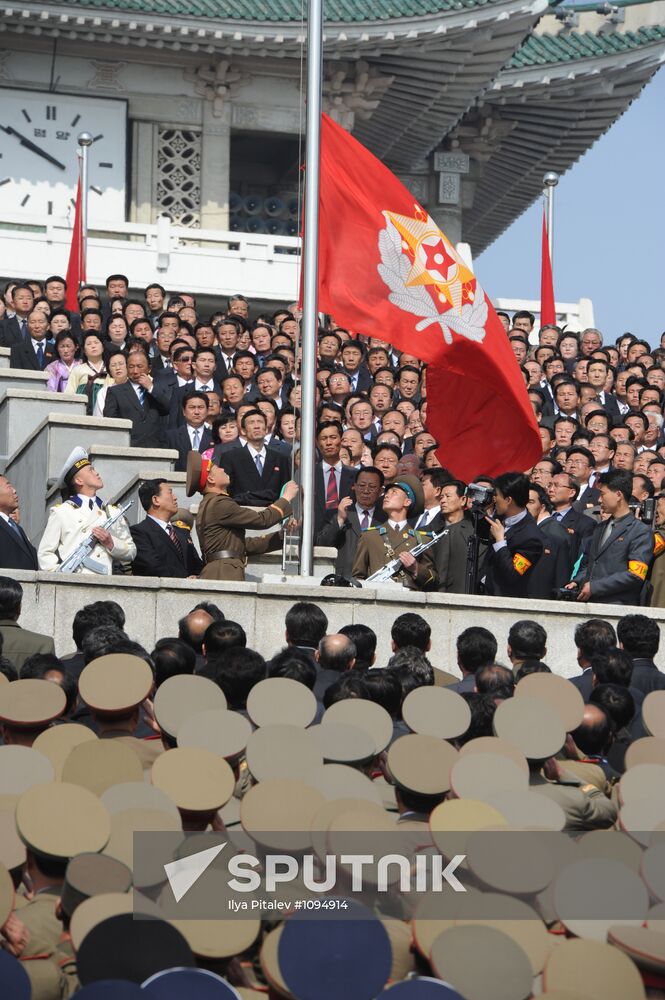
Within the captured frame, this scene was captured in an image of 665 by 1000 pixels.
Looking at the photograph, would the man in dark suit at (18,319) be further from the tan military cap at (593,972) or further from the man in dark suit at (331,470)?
the tan military cap at (593,972)

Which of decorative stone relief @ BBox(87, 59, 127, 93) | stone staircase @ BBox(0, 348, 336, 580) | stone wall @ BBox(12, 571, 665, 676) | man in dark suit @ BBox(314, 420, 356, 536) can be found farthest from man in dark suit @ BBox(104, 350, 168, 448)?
decorative stone relief @ BBox(87, 59, 127, 93)

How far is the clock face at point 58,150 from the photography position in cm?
2267

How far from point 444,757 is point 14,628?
117 inches

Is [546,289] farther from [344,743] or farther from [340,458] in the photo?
[344,743]

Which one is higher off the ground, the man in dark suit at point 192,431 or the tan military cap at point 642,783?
the man in dark suit at point 192,431

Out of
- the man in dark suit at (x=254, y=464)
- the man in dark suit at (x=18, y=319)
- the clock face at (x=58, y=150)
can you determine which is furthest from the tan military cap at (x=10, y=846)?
the clock face at (x=58, y=150)

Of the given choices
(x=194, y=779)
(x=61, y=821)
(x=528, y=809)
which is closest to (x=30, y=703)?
(x=194, y=779)

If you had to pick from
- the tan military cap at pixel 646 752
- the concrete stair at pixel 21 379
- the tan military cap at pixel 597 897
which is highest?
the concrete stair at pixel 21 379

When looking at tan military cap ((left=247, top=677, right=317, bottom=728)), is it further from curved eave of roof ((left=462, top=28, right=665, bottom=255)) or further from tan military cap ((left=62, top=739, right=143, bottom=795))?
curved eave of roof ((left=462, top=28, right=665, bottom=255))

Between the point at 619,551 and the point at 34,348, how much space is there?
645cm

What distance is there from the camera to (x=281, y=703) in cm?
622

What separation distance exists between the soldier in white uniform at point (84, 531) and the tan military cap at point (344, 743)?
3.77 metres

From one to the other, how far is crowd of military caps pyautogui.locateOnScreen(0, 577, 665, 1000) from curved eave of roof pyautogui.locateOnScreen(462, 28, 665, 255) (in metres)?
19.0

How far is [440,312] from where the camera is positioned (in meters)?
10.1
